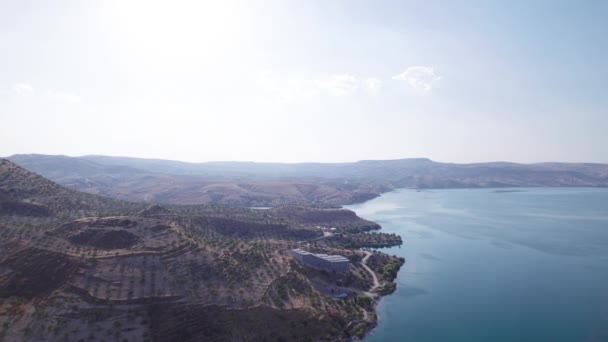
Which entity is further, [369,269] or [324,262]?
[369,269]

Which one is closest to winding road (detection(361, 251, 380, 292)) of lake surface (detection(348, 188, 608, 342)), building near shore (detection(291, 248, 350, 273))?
lake surface (detection(348, 188, 608, 342))

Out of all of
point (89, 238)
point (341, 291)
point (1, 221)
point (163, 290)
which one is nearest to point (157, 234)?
point (89, 238)

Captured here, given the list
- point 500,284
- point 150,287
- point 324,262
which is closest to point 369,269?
point 324,262

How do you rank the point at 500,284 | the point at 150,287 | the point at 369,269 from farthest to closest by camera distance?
the point at 369,269, the point at 500,284, the point at 150,287

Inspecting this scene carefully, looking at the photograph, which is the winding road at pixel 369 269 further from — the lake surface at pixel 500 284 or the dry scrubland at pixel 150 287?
the lake surface at pixel 500 284

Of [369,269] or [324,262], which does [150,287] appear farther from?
[369,269]

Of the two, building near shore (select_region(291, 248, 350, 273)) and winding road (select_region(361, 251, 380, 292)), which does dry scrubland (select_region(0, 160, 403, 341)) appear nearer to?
winding road (select_region(361, 251, 380, 292))
